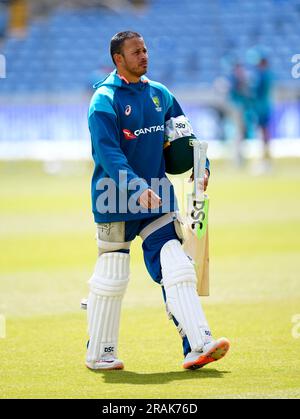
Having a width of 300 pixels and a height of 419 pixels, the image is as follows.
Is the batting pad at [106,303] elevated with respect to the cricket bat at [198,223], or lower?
lower

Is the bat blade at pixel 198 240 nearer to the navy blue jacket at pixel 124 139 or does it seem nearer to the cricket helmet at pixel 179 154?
the navy blue jacket at pixel 124 139

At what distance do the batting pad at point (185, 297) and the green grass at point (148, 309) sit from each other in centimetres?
26

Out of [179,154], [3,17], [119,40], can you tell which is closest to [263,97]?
[3,17]

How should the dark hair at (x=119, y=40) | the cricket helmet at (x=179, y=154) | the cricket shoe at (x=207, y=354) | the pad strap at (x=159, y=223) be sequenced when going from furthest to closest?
1. the cricket helmet at (x=179, y=154)
2. the pad strap at (x=159, y=223)
3. the dark hair at (x=119, y=40)
4. the cricket shoe at (x=207, y=354)

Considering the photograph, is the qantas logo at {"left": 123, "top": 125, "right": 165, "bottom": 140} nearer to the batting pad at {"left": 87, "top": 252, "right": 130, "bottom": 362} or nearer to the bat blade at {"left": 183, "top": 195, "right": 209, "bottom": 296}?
the bat blade at {"left": 183, "top": 195, "right": 209, "bottom": 296}

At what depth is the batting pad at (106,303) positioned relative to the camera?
6.98m

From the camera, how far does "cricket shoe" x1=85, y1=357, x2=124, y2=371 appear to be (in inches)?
274

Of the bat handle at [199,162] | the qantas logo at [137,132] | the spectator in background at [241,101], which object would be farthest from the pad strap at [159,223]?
the spectator in background at [241,101]

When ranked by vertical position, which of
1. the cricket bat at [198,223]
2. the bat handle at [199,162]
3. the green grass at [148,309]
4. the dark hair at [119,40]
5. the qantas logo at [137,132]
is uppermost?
the dark hair at [119,40]

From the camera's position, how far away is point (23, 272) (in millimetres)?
11758

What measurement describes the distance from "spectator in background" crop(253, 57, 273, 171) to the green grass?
6572 millimetres

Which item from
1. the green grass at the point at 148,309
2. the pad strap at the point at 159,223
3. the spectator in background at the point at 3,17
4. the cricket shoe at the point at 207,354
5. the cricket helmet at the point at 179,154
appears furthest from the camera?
the spectator in background at the point at 3,17

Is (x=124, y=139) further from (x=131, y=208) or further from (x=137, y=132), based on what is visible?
(x=131, y=208)

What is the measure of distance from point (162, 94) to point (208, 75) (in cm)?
2620
